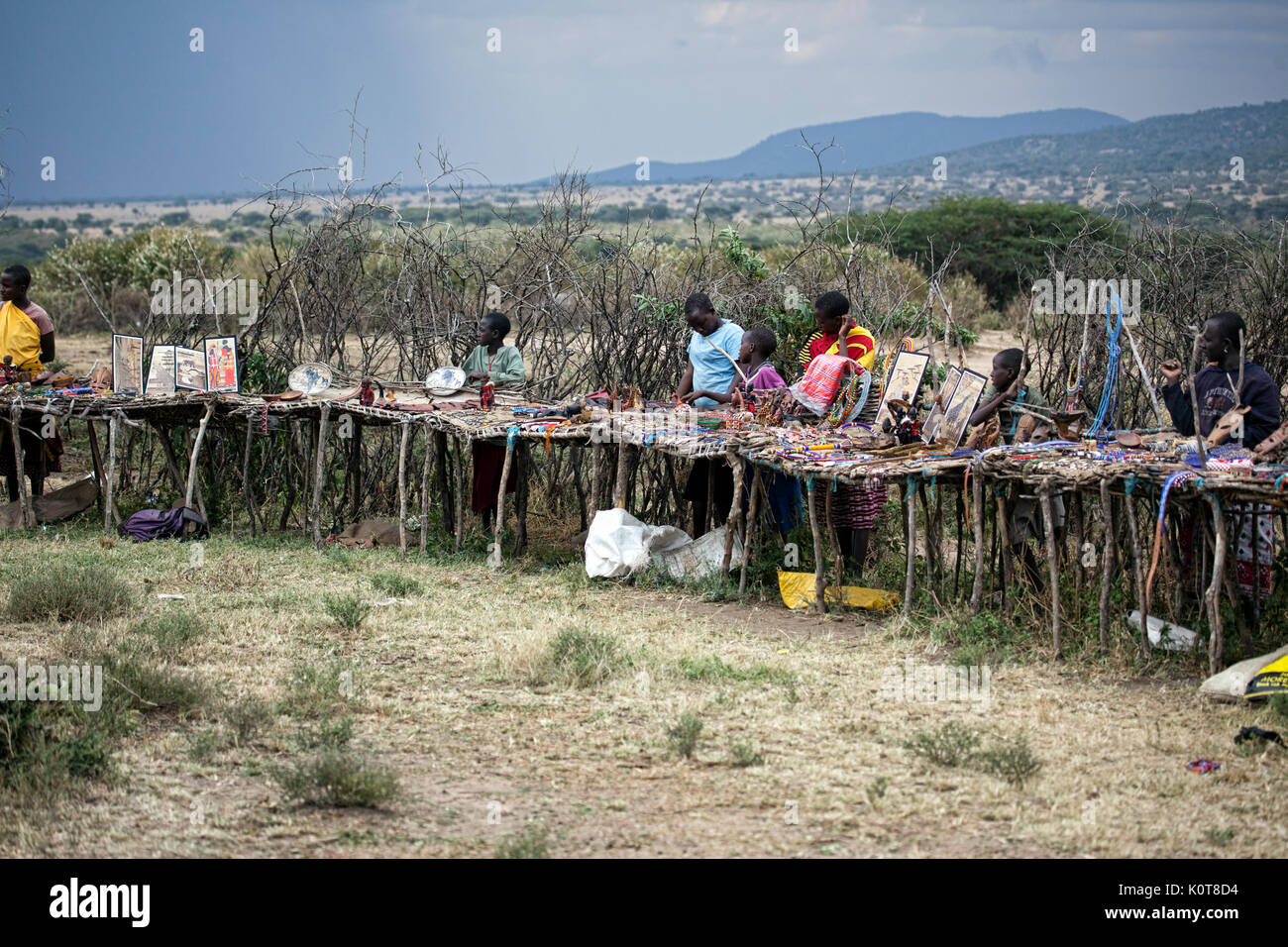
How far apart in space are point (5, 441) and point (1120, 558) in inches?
311

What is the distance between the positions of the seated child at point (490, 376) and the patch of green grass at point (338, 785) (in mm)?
3833

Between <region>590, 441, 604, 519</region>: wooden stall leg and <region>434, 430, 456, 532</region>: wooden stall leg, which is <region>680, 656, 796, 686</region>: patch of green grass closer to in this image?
<region>590, 441, 604, 519</region>: wooden stall leg

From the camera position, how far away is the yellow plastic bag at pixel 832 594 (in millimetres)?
6691

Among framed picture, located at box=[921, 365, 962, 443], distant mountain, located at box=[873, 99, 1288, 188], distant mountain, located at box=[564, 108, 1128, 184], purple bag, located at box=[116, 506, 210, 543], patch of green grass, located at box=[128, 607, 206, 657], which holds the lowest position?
patch of green grass, located at box=[128, 607, 206, 657]

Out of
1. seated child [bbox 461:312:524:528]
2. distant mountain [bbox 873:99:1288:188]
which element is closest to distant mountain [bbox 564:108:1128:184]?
distant mountain [bbox 873:99:1288:188]

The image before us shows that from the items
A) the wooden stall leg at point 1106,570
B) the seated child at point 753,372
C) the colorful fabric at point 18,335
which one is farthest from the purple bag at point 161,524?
the wooden stall leg at point 1106,570

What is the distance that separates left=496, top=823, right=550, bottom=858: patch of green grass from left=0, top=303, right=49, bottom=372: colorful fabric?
22.0ft

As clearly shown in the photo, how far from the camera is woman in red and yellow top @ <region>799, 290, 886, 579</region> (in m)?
6.94

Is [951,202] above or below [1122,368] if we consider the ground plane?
above

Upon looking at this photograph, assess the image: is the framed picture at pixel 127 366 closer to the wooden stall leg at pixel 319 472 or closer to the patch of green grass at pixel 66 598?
the wooden stall leg at pixel 319 472

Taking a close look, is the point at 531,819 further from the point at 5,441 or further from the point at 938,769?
the point at 5,441

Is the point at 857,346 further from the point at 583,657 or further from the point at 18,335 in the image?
the point at 18,335

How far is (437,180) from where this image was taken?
10312mm
